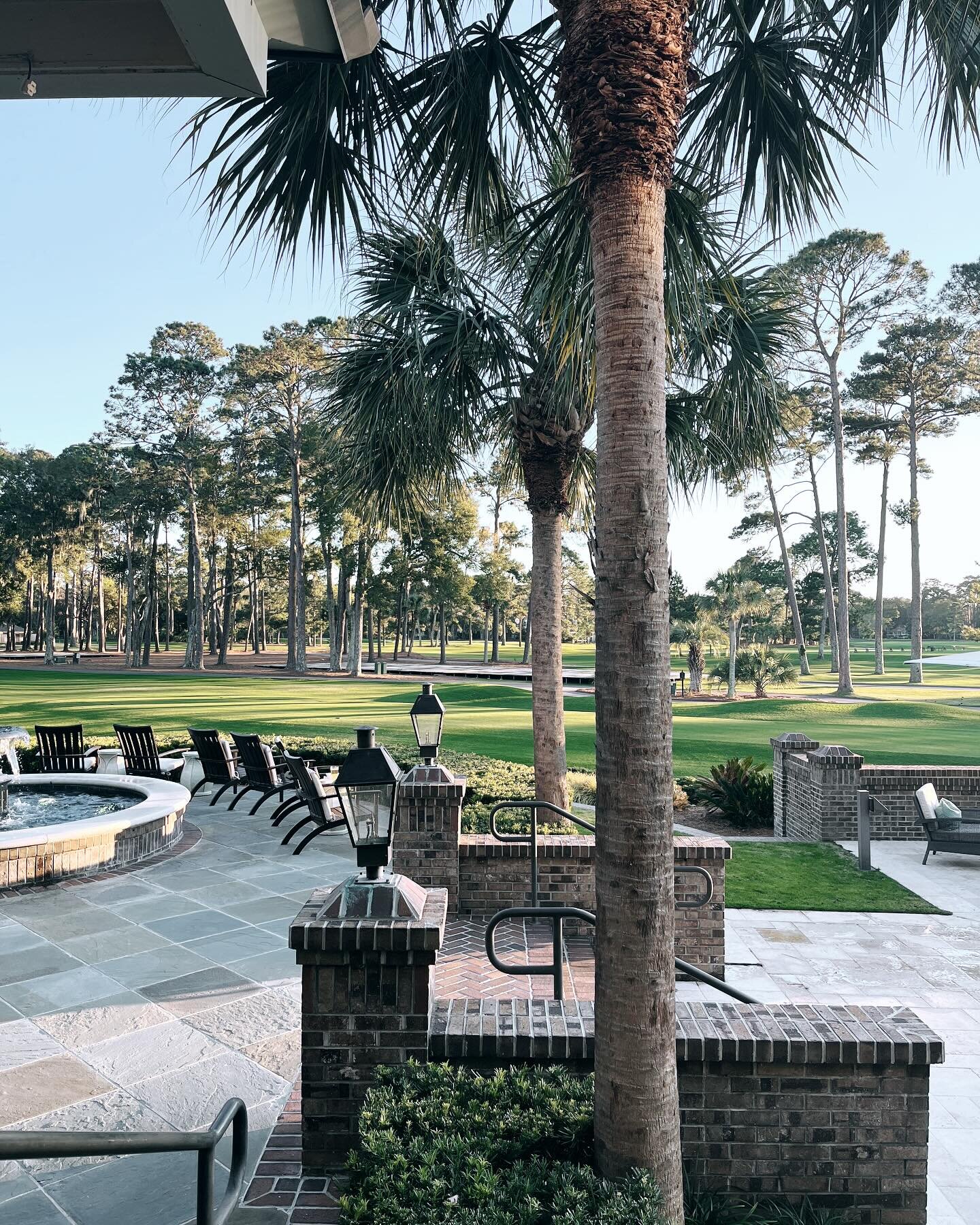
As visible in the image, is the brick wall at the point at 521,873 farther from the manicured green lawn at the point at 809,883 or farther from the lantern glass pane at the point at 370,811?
the lantern glass pane at the point at 370,811

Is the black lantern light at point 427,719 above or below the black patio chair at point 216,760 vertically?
above

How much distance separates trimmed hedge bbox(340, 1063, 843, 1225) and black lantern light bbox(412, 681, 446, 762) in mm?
4482

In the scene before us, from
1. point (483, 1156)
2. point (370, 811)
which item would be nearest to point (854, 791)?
point (370, 811)

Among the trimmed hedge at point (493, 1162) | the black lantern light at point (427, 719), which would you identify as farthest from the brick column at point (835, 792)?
the trimmed hedge at point (493, 1162)

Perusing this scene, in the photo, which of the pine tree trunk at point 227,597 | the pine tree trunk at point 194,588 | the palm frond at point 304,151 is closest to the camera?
the palm frond at point 304,151

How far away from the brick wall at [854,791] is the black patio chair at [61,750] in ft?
33.8

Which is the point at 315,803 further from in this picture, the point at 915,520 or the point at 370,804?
the point at 915,520

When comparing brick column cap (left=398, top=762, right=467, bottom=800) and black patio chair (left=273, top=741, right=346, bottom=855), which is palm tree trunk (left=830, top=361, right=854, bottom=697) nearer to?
black patio chair (left=273, top=741, right=346, bottom=855)

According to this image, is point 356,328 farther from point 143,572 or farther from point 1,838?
point 143,572

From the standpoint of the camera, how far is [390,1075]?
3.16 meters

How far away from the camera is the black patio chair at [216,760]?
37.6ft

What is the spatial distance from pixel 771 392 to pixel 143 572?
207 ft

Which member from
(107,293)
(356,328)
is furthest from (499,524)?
(356,328)

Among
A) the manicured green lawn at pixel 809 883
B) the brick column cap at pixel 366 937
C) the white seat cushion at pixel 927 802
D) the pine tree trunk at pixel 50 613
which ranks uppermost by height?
the pine tree trunk at pixel 50 613
